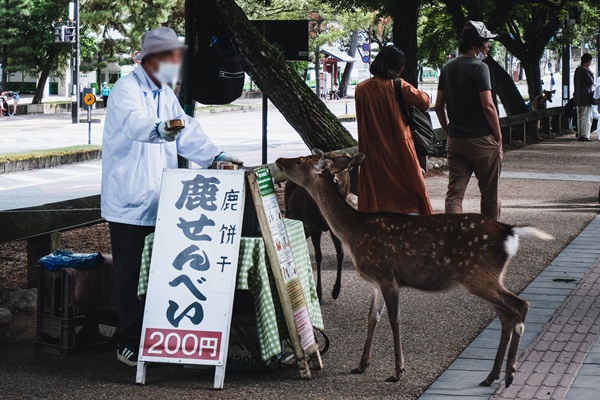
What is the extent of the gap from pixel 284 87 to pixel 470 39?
5054 mm

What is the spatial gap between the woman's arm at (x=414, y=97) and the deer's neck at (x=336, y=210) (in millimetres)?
1457

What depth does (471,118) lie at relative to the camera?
9.03m

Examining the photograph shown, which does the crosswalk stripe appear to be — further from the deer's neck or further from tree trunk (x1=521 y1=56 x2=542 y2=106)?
tree trunk (x1=521 y1=56 x2=542 y2=106)

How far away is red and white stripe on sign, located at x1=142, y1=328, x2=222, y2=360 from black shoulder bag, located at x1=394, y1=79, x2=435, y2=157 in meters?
2.64

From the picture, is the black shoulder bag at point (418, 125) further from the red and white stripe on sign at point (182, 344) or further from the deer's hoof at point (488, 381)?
the red and white stripe on sign at point (182, 344)

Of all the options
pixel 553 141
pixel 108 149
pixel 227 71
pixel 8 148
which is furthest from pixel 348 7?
pixel 108 149

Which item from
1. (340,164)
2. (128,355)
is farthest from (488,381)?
(128,355)

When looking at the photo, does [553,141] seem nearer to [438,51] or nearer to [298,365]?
[438,51]

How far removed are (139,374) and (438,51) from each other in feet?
100

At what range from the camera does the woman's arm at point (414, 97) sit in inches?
306

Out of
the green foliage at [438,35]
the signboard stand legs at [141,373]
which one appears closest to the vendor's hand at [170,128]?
the signboard stand legs at [141,373]

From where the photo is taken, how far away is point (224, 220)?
6102mm

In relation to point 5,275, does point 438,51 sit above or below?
above

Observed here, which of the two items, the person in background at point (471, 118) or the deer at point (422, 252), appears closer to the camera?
the deer at point (422, 252)
